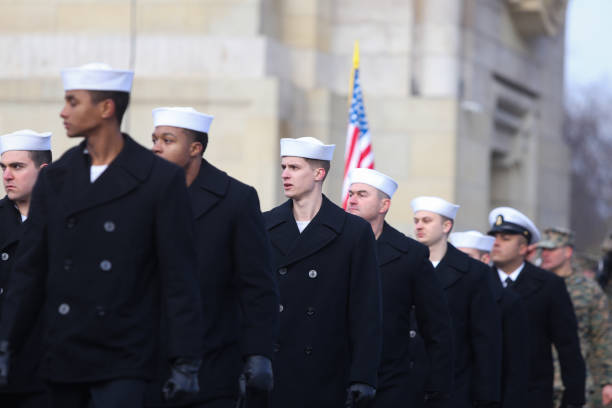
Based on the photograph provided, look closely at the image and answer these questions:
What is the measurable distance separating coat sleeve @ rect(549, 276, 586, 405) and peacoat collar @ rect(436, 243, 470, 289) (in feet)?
5.21

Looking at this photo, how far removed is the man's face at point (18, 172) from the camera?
24.7 ft

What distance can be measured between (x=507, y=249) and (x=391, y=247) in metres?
3.31

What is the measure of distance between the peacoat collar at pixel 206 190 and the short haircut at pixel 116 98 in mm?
837

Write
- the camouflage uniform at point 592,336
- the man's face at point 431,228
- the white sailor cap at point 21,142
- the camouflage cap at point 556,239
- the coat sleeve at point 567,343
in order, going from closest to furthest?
the white sailor cap at point 21,142
the man's face at point 431,228
the coat sleeve at point 567,343
the camouflage uniform at point 592,336
the camouflage cap at point 556,239

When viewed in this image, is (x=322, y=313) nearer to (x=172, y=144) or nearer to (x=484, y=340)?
(x=172, y=144)

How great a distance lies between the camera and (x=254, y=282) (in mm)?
6297

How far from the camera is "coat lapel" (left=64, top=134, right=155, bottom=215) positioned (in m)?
5.47

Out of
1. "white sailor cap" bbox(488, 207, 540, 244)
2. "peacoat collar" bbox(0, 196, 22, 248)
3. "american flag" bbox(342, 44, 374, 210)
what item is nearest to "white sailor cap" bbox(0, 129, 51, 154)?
"peacoat collar" bbox(0, 196, 22, 248)

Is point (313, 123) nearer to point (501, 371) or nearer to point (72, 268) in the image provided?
point (501, 371)

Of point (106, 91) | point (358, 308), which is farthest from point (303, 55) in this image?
point (106, 91)

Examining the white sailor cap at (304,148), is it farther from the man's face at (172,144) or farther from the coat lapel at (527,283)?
the coat lapel at (527,283)

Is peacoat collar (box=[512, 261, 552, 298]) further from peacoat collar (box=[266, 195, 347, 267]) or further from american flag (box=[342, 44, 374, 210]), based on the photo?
peacoat collar (box=[266, 195, 347, 267])

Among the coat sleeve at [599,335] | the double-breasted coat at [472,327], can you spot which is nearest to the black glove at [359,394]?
the double-breasted coat at [472,327]

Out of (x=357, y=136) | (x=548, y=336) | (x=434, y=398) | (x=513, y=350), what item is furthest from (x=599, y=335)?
(x=434, y=398)
